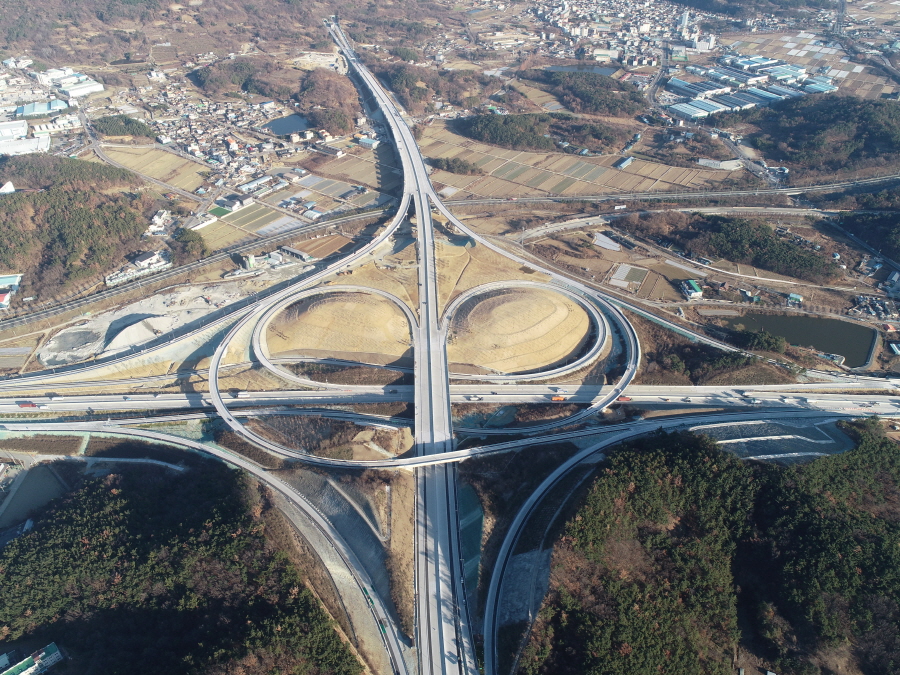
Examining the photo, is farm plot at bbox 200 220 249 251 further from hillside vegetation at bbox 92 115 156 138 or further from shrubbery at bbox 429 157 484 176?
hillside vegetation at bbox 92 115 156 138


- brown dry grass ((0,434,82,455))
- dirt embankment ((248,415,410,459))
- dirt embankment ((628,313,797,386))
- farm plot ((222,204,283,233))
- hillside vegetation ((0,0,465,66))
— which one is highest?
hillside vegetation ((0,0,465,66))

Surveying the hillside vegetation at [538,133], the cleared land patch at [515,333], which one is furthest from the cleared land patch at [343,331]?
the hillside vegetation at [538,133]

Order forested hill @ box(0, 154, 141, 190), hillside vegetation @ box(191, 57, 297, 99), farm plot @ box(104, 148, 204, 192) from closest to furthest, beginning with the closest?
forested hill @ box(0, 154, 141, 190)
farm plot @ box(104, 148, 204, 192)
hillside vegetation @ box(191, 57, 297, 99)

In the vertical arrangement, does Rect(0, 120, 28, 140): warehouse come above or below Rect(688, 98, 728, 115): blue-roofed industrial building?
below

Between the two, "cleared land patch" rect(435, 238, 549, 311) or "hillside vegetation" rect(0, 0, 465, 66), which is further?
"hillside vegetation" rect(0, 0, 465, 66)

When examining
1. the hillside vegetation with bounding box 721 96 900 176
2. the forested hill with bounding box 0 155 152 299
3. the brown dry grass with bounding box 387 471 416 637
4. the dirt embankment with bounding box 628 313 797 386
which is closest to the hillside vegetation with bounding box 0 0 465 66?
the forested hill with bounding box 0 155 152 299

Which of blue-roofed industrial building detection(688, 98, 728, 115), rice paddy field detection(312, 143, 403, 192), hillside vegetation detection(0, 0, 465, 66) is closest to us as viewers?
rice paddy field detection(312, 143, 403, 192)
